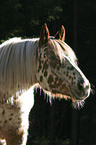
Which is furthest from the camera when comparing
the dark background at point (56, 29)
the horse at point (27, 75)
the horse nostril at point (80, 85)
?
the dark background at point (56, 29)

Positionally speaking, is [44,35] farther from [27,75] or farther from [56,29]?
[56,29]

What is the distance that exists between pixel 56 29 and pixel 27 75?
1028cm

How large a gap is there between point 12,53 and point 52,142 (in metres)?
12.7

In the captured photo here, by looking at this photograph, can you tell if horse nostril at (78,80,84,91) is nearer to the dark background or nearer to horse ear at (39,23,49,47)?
horse ear at (39,23,49,47)

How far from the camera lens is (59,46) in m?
2.66

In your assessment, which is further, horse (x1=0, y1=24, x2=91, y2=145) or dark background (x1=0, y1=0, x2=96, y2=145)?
dark background (x1=0, y1=0, x2=96, y2=145)

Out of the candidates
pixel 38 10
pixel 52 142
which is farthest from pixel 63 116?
pixel 38 10

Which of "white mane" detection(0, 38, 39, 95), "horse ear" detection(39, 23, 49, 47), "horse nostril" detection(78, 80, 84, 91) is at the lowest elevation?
"horse nostril" detection(78, 80, 84, 91)

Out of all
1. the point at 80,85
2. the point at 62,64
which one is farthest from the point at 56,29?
the point at 80,85

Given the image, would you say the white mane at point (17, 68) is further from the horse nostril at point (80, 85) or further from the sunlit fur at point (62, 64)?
the horse nostril at point (80, 85)

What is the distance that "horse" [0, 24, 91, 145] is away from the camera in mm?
2588

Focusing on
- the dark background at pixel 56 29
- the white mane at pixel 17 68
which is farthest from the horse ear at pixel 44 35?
the dark background at pixel 56 29

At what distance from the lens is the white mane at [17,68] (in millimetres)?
2680

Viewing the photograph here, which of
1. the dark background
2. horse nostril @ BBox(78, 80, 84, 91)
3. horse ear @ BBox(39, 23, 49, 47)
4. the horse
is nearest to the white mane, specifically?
the horse
